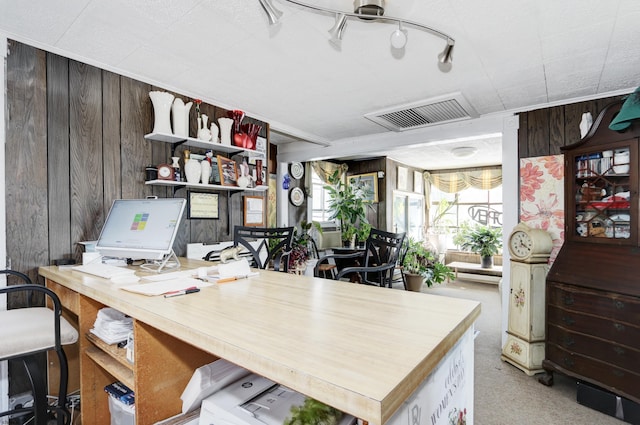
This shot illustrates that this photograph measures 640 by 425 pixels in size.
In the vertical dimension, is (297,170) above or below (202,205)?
above

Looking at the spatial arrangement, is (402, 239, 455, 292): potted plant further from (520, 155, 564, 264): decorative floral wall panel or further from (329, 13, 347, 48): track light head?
(329, 13, 347, 48): track light head

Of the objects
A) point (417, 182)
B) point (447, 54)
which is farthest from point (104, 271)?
point (417, 182)

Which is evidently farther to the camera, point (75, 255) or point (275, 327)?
point (75, 255)

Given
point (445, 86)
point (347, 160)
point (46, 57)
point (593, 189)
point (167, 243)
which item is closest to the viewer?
point (167, 243)

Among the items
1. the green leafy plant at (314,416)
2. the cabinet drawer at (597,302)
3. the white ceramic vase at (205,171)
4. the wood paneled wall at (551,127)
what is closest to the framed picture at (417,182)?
the wood paneled wall at (551,127)

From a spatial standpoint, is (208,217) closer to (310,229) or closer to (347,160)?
(310,229)

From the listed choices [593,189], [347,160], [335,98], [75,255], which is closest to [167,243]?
[75,255]

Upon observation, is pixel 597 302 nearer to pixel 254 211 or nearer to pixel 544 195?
pixel 544 195

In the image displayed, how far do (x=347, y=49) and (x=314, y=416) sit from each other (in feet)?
6.35

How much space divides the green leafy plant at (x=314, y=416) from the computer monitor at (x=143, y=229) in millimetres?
1135

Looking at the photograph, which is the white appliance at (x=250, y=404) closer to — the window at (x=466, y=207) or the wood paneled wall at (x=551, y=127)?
the wood paneled wall at (x=551, y=127)

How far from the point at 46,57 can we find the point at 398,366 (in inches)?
103

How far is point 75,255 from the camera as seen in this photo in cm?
204

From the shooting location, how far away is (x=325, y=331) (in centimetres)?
72
